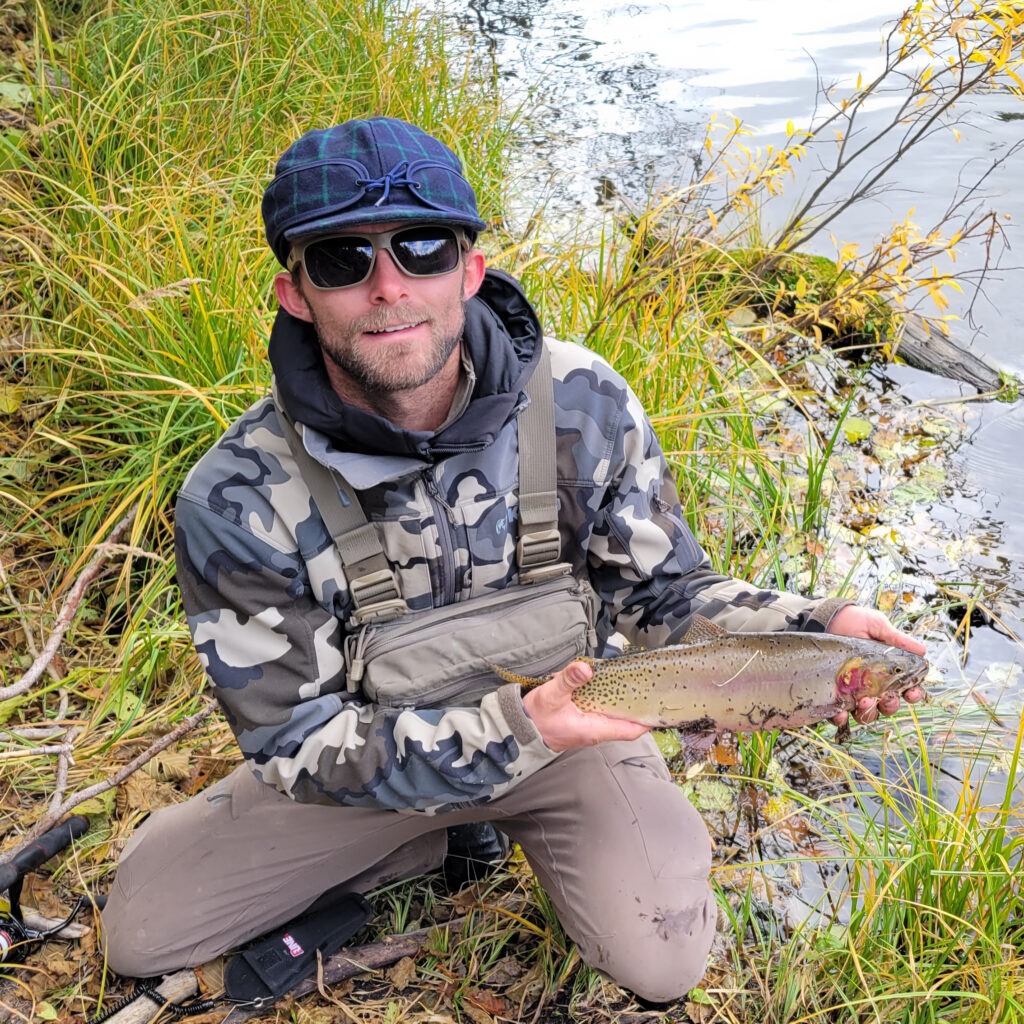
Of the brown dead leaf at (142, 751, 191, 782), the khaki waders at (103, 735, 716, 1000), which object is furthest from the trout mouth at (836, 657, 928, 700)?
the brown dead leaf at (142, 751, 191, 782)

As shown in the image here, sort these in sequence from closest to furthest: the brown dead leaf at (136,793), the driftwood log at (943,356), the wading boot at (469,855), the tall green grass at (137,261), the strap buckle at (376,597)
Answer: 1. the strap buckle at (376,597)
2. the wading boot at (469,855)
3. the brown dead leaf at (136,793)
4. the tall green grass at (137,261)
5. the driftwood log at (943,356)

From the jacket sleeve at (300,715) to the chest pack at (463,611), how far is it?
4.0 inches

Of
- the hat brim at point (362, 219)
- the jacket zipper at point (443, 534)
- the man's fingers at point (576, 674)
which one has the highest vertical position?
the hat brim at point (362, 219)

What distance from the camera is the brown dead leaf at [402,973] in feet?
9.50

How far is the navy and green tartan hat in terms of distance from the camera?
2426 mm

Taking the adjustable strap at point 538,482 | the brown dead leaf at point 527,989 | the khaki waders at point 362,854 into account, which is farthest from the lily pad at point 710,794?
the adjustable strap at point 538,482

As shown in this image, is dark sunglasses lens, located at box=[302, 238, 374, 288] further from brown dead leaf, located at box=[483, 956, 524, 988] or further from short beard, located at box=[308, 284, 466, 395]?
brown dead leaf, located at box=[483, 956, 524, 988]

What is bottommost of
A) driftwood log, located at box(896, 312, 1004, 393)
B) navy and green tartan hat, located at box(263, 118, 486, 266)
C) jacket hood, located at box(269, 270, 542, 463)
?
driftwood log, located at box(896, 312, 1004, 393)

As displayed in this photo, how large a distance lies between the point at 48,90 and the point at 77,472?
2143 millimetres

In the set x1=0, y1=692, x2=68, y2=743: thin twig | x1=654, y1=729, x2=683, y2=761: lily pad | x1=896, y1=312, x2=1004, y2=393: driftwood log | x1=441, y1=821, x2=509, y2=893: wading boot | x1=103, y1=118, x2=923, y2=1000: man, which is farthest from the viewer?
x1=896, y1=312, x2=1004, y2=393: driftwood log

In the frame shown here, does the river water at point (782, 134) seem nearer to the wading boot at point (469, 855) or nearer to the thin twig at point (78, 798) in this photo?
the wading boot at point (469, 855)

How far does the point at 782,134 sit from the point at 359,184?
6453 mm

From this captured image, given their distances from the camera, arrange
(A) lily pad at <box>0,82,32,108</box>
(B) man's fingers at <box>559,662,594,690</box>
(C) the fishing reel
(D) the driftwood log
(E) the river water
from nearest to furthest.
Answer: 1. (B) man's fingers at <box>559,662,594,690</box>
2. (C) the fishing reel
3. (E) the river water
4. (A) lily pad at <box>0,82,32,108</box>
5. (D) the driftwood log

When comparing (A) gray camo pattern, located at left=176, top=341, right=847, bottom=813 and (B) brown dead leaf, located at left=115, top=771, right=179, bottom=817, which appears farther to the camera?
(B) brown dead leaf, located at left=115, top=771, right=179, bottom=817
